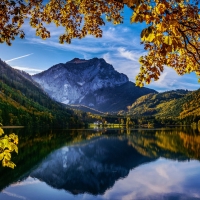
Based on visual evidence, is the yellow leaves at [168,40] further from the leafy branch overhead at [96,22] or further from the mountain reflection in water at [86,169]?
the mountain reflection in water at [86,169]

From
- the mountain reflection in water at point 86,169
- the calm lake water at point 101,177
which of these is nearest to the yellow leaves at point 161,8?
the calm lake water at point 101,177

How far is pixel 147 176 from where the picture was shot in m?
42.0

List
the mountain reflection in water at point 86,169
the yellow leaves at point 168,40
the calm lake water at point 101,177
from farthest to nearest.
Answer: the mountain reflection in water at point 86,169
the calm lake water at point 101,177
the yellow leaves at point 168,40

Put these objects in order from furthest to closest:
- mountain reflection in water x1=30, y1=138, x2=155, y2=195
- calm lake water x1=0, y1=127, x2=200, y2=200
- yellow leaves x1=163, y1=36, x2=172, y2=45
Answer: mountain reflection in water x1=30, y1=138, x2=155, y2=195, calm lake water x1=0, y1=127, x2=200, y2=200, yellow leaves x1=163, y1=36, x2=172, y2=45

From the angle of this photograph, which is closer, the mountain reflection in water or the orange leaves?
the orange leaves

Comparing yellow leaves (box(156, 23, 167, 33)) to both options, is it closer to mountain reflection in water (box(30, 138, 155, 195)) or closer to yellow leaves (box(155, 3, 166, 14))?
yellow leaves (box(155, 3, 166, 14))

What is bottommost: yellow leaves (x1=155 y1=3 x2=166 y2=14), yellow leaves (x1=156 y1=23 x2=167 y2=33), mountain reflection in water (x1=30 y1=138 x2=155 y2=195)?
mountain reflection in water (x1=30 y1=138 x2=155 y2=195)

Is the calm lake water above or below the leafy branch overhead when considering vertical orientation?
below

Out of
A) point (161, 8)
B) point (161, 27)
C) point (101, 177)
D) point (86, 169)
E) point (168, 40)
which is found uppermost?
point (161, 8)

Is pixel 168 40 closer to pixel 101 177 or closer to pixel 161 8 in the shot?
pixel 161 8

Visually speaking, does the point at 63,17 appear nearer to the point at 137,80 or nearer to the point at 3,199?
the point at 137,80

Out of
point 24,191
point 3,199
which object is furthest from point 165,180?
point 3,199

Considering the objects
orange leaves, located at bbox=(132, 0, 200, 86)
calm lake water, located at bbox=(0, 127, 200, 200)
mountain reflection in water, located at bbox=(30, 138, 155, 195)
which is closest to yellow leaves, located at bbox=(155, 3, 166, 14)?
orange leaves, located at bbox=(132, 0, 200, 86)

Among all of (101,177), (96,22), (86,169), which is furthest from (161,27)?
(86,169)
